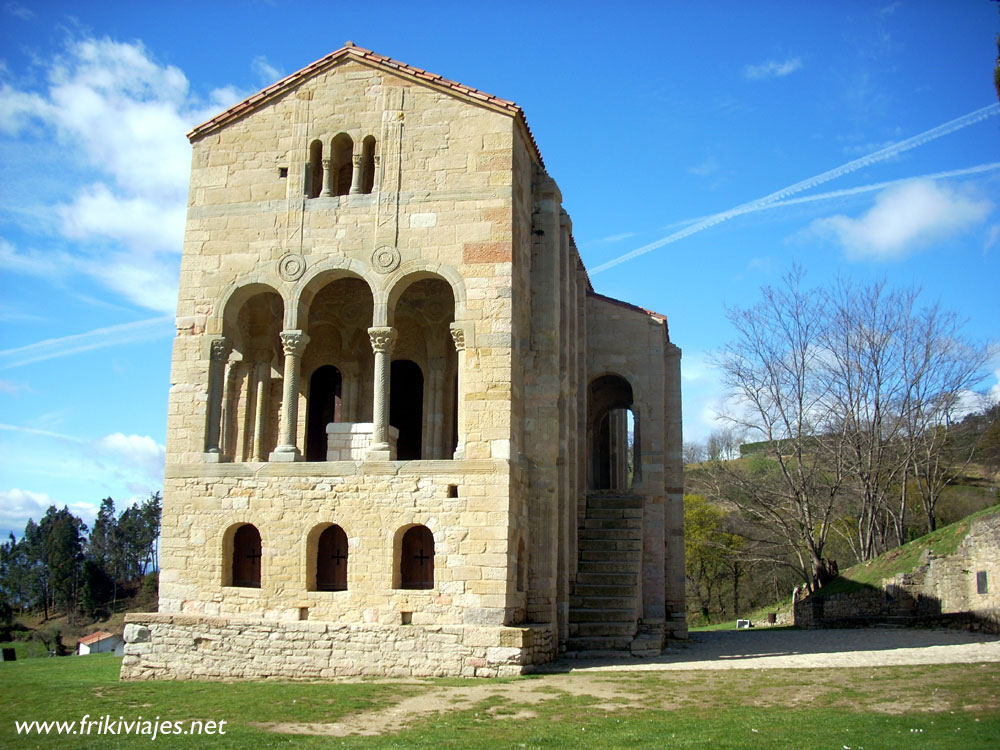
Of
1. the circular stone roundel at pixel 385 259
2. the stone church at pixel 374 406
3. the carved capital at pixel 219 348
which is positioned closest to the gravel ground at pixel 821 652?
the stone church at pixel 374 406

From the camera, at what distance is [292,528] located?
59.9 feet

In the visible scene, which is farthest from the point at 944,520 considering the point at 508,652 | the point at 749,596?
the point at 508,652

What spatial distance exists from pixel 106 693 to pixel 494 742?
7.34m

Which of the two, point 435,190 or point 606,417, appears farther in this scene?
point 606,417

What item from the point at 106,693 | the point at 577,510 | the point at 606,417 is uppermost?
the point at 606,417

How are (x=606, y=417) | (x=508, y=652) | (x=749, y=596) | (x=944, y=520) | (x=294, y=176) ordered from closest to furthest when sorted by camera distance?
1. (x=508, y=652)
2. (x=294, y=176)
3. (x=606, y=417)
4. (x=944, y=520)
5. (x=749, y=596)

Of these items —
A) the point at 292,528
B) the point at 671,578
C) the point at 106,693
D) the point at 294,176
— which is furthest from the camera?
the point at 671,578

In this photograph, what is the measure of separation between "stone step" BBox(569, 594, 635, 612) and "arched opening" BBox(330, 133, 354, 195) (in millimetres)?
10548

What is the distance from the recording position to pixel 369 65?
20406 mm

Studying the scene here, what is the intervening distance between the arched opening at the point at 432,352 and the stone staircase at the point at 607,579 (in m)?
4.44

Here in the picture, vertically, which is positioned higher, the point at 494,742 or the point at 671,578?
the point at 671,578

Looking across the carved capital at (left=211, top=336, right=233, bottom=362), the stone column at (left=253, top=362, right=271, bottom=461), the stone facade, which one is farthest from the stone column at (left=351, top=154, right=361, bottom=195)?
the stone facade

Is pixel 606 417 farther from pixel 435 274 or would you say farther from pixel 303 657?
pixel 303 657

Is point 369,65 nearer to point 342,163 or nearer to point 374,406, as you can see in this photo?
point 342,163
